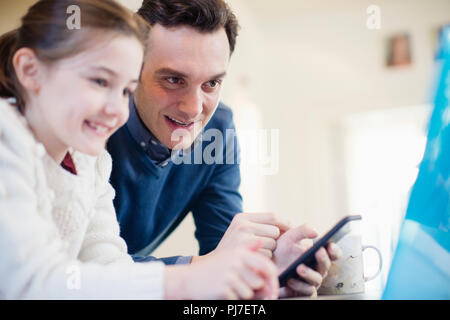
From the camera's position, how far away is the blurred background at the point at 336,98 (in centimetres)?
320

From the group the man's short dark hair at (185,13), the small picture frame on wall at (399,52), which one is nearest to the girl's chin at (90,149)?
the man's short dark hair at (185,13)

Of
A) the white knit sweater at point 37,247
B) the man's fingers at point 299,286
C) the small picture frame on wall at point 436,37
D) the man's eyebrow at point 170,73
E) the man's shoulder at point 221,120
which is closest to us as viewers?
the white knit sweater at point 37,247

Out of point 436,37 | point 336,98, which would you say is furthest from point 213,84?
point 436,37

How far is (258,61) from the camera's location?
10.9 ft

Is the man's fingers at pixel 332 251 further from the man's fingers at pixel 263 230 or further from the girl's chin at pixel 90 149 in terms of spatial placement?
the girl's chin at pixel 90 149

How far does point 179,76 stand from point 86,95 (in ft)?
1.30

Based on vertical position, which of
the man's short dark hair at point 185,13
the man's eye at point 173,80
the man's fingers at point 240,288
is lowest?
the man's fingers at point 240,288

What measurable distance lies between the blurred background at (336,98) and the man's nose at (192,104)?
2.08m

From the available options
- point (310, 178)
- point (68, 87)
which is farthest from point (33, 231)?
point (310, 178)

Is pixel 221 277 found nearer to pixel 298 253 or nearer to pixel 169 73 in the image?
pixel 298 253

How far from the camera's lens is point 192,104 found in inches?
35.7

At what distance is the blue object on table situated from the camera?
60 cm

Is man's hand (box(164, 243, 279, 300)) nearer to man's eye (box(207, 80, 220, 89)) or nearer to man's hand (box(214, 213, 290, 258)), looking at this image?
man's hand (box(214, 213, 290, 258))

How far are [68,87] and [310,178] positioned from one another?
9.59ft
